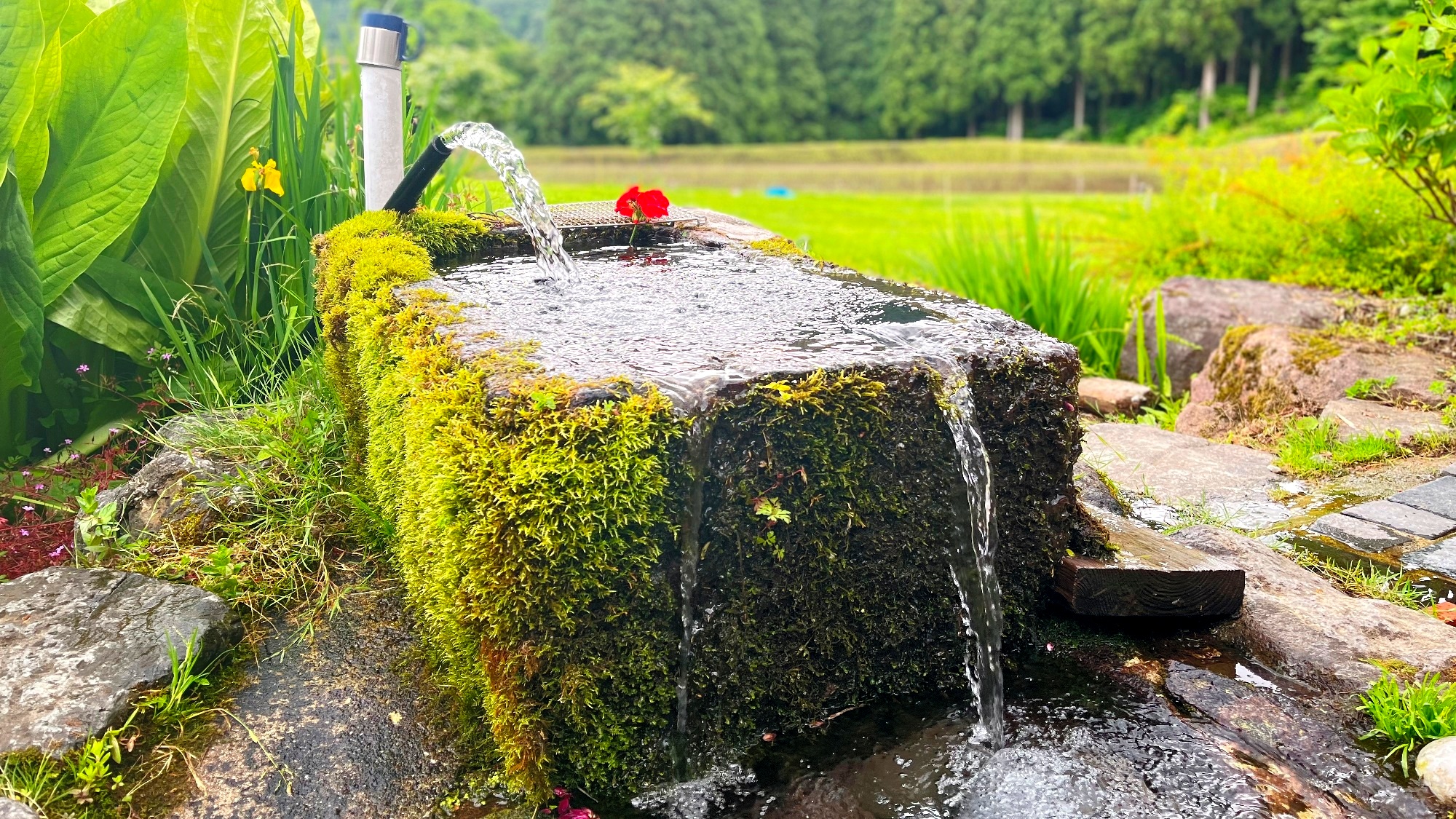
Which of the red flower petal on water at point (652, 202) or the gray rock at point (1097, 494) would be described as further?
the red flower petal on water at point (652, 202)

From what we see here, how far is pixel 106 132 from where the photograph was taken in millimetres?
2812

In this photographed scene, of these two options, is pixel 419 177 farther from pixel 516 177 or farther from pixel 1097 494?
pixel 1097 494

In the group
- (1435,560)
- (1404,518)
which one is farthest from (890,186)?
(1435,560)

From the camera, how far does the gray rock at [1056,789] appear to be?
1.76 metres

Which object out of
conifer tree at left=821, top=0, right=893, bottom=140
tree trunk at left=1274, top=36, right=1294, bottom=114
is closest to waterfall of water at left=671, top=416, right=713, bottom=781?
tree trunk at left=1274, top=36, right=1294, bottom=114

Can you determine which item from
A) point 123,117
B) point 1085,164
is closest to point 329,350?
point 123,117

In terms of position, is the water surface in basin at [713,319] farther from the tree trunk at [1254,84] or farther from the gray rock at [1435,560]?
the tree trunk at [1254,84]

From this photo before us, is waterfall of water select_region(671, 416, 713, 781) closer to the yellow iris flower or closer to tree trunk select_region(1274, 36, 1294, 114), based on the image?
the yellow iris flower

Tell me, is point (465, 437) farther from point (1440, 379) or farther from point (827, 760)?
point (1440, 379)

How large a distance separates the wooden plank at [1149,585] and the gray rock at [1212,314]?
9.66 ft

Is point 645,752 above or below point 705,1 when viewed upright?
below

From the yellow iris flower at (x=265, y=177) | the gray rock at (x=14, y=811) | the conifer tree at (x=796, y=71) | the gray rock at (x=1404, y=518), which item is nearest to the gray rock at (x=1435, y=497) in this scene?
the gray rock at (x=1404, y=518)

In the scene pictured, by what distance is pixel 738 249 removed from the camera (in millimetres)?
3205

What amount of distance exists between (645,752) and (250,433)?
1628 mm
